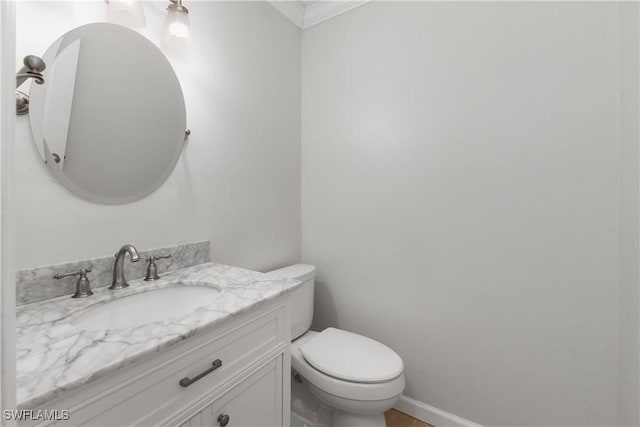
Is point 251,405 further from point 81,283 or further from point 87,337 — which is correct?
point 81,283

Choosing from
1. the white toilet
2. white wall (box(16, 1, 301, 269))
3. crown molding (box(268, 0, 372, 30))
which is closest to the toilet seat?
the white toilet

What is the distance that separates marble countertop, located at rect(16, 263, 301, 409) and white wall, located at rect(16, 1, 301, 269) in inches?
7.5

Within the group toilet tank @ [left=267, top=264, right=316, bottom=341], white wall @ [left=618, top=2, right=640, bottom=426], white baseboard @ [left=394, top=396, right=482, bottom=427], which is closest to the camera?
white wall @ [left=618, top=2, right=640, bottom=426]

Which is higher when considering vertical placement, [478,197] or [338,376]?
[478,197]

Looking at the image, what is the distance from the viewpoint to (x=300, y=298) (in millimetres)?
1590

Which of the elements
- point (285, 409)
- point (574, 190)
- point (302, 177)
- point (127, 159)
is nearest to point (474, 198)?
point (574, 190)

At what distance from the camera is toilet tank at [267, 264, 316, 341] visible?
1.54 meters

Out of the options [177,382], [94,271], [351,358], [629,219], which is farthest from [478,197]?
[94,271]

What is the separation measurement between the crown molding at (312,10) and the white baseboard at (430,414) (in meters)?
2.27

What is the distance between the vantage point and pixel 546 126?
47.1 inches

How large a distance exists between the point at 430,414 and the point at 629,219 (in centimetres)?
126

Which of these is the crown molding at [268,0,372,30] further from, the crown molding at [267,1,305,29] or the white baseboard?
the white baseboard

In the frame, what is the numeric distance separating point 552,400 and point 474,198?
92 cm

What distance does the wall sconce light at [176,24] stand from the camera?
1.11 metres
